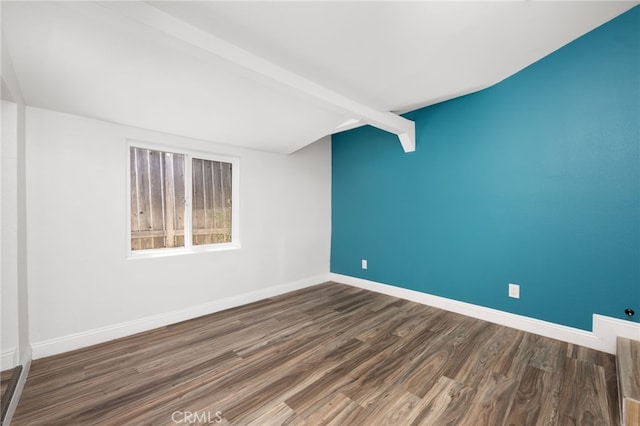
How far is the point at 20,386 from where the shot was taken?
1718 mm

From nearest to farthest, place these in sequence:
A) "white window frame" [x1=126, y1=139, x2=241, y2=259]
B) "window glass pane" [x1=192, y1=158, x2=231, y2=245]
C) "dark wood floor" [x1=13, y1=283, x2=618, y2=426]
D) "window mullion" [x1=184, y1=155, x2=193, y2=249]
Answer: "dark wood floor" [x1=13, y1=283, x2=618, y2=426], "white window frame" [x1=126, y1=139, x2=241, y2=259], "window mullion" [x1=184, y1=155, x2=193, y2=249], "window glass pane" [x1=192, y1=158, x2=231, y2=245]

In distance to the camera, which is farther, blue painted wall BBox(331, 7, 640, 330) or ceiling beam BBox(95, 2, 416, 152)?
blue painted wall BBox(331, 7, 640, 330)

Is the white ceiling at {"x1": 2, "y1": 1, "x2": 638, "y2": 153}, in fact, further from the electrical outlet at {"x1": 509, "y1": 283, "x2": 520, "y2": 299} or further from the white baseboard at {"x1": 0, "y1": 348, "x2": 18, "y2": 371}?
the electrical outlet at {"x1": 509, "y1": 283, "x2": 520, "y2": 299}

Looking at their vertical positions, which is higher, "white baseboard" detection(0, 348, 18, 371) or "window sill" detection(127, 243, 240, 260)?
"window sill" detection(127, 243, 240, 260)

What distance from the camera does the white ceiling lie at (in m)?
1.48

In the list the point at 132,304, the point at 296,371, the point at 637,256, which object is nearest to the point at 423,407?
the point at 296,371

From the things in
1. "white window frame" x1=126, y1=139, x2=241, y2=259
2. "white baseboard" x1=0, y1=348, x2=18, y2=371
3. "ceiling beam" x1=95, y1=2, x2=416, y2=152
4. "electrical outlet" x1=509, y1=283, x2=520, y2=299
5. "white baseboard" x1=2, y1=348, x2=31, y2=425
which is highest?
"ceiling beam" x1=95, y1=2, x2=416, y2=152

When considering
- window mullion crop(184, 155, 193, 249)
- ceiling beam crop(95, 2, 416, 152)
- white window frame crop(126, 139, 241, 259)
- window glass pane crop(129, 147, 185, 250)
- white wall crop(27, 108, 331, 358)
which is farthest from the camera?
window mullion crop(184, 155, 193, 249)

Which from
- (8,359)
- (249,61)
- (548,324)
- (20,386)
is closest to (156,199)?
(8,359)

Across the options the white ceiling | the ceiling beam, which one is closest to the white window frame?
the white ceiling

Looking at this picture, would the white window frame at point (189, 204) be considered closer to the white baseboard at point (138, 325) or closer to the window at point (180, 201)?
the window at point (180, 201)

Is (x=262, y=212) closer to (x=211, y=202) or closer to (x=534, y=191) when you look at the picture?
(x=211, y=202)

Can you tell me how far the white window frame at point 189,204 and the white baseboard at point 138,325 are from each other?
2.02ft

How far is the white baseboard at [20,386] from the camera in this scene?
4.86 ft
